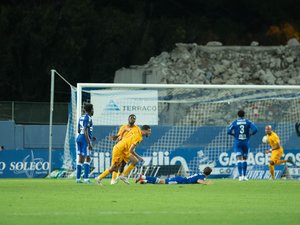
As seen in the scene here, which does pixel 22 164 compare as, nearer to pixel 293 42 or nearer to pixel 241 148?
pixel 241 148

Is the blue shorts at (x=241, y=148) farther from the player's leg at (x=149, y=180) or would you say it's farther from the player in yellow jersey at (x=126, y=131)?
the player in yellow jersey at (x=126, y=131)

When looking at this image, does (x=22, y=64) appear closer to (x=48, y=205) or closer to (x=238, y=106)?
(x=238, y=106)

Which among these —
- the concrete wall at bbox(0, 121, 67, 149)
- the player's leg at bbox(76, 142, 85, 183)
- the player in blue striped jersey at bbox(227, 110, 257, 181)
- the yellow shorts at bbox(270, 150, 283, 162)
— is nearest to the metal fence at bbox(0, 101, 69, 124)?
the concrete wall at bbox(0, 121, 67, 149)

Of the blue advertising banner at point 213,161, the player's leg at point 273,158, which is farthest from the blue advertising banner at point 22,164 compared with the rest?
the player's leg at point 273,158

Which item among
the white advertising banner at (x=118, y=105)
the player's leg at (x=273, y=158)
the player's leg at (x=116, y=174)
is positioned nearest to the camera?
the player's leg at (x=116, y=174)

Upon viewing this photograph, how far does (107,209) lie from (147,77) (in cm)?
3731

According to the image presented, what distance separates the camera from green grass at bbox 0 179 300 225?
39.5 feet

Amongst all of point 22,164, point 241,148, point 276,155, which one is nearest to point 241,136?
point 241,148

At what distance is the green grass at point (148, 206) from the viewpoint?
12.0 m

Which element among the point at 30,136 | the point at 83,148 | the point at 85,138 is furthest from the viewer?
the point at 30,136

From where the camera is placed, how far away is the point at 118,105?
32.4 metres

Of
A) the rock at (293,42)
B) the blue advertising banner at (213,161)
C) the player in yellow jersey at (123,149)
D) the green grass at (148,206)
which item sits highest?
the rock at (293,42)

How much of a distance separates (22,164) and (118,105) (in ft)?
12.7

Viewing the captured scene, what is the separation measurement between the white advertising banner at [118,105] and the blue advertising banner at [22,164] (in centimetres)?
234
